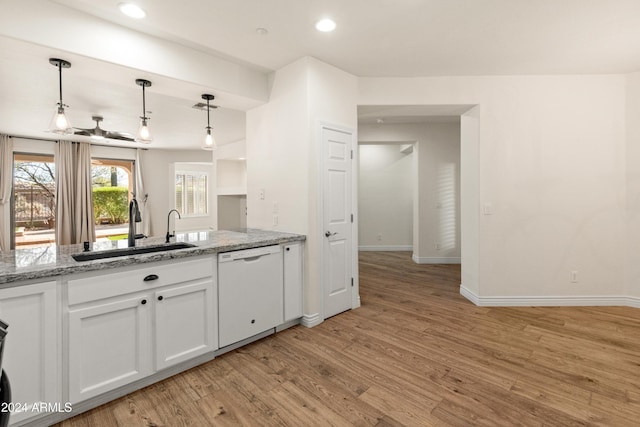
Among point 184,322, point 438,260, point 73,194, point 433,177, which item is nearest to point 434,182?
point 433,177

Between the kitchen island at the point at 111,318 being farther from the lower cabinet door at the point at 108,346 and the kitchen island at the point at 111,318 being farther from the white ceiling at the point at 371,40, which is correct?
the white ceiling at the point at 371,40

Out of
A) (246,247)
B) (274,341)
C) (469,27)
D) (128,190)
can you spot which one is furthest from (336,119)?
(128,190)

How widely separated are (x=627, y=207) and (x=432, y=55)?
9.59ft

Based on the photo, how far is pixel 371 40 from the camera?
2.76m

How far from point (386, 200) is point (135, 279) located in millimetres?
6097

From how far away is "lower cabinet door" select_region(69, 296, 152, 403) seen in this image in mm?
1799

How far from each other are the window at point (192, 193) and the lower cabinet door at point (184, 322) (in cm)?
642

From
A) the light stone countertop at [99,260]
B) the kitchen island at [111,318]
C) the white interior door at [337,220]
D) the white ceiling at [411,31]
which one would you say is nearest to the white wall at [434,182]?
the white ceiling at [411,31]

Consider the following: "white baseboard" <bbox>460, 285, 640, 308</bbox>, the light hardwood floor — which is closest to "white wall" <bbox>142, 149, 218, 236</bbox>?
the light hardwood floor

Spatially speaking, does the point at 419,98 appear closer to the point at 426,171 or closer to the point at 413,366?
the point at 426,171

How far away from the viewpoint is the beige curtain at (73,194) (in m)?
6.39

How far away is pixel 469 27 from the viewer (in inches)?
101

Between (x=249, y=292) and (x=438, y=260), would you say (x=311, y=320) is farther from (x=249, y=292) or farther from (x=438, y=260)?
(x=438, y=260)

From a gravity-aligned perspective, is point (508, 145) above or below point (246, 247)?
above
